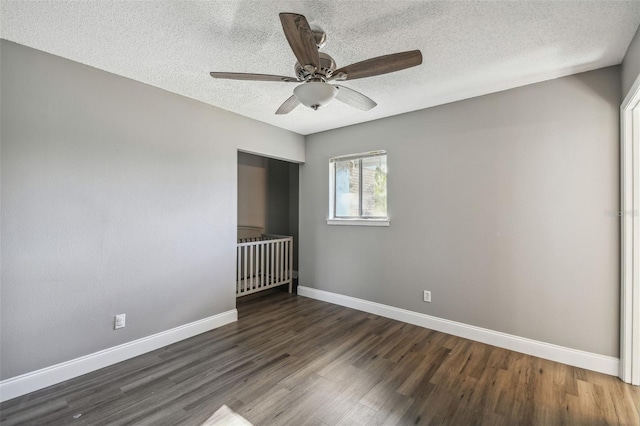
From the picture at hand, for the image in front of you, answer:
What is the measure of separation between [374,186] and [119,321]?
10.2 ft

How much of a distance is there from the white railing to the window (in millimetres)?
1003

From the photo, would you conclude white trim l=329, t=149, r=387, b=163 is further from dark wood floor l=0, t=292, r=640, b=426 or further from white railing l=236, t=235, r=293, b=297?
dark wood floor l=0, t=292, r=640, b=426

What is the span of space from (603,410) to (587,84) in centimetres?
249

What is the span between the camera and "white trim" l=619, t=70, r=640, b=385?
6.70 feet

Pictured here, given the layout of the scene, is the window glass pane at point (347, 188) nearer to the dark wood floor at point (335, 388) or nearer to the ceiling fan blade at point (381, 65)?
the dark wood floor at point (335, 388)

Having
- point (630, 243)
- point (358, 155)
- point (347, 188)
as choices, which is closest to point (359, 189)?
point (347, 188)

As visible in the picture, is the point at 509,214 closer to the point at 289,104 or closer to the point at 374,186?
the point at 374,186

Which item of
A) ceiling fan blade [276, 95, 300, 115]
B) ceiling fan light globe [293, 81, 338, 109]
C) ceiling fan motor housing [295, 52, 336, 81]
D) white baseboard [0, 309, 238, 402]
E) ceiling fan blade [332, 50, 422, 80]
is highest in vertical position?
ceiling fan motor housing [295, 52, 336, 81]

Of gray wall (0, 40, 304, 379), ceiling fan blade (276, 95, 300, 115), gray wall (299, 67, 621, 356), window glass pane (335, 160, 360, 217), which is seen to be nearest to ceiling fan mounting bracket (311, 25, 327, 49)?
ceiling fan blade (276, 95, 300, 115)

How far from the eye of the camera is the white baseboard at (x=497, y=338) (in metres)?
2.26

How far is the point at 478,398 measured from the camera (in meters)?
1.95

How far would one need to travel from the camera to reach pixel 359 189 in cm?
386

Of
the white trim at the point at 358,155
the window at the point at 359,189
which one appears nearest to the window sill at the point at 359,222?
the window at the point at 359,189

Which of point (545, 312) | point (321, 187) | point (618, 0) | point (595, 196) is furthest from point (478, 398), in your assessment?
point (321, 187)
